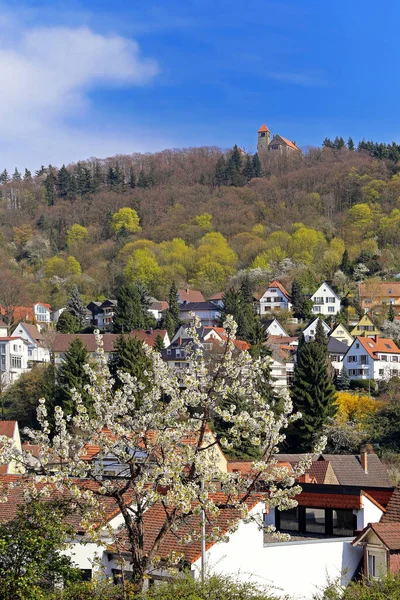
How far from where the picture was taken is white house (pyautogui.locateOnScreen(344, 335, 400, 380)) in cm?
6003

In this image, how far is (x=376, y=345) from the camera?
62.0m

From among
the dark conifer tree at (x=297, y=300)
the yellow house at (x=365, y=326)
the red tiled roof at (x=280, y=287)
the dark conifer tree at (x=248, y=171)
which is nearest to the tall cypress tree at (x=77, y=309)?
the red tiled roof at (x=280, y=287)

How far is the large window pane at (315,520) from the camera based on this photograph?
19.7m

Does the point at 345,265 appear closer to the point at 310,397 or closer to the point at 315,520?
the point at 310,397

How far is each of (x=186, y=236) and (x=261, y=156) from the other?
3375 cm

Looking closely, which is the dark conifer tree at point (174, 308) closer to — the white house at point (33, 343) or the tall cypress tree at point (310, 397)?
the white house at point (33, 343)

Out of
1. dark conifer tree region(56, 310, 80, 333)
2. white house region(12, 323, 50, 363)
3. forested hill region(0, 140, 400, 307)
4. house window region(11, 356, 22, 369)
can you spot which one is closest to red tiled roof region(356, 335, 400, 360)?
forested hill region(0, 140, 400, 307)

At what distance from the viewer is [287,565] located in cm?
1698

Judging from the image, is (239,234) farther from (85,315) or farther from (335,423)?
(335,423)

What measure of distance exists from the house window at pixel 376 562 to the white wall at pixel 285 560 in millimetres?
477

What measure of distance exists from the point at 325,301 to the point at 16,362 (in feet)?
84.9

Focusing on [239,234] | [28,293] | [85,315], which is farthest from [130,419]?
[239,234]

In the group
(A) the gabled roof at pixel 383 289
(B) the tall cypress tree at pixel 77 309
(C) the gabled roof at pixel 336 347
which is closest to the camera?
(C) the gabled roof at pixel 336 347

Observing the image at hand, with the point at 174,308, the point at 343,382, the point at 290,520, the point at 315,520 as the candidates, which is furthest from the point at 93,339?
the point at 315,520
